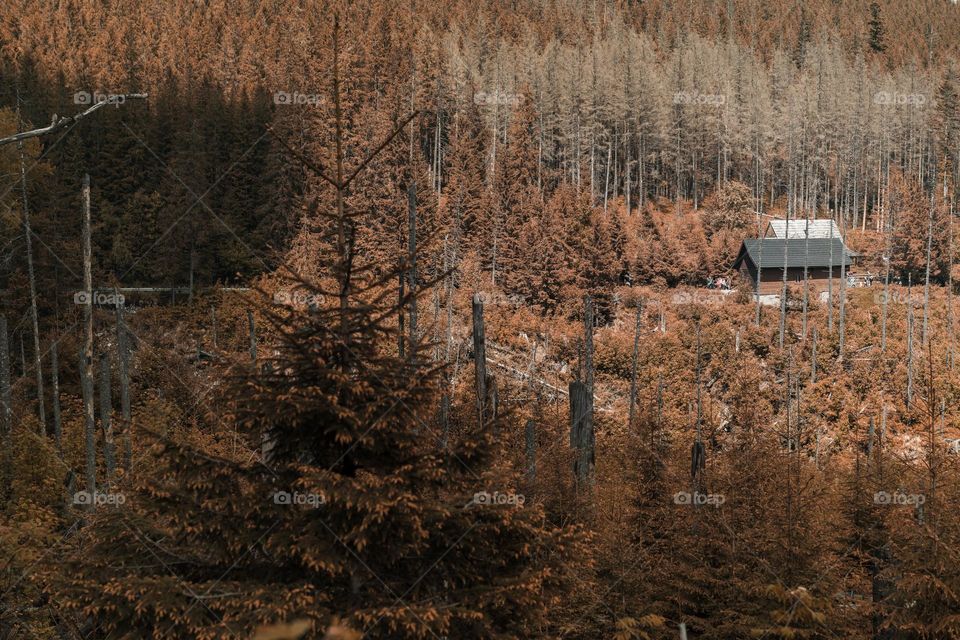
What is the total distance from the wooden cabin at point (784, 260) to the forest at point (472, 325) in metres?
0.47

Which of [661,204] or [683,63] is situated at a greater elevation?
[683,63]

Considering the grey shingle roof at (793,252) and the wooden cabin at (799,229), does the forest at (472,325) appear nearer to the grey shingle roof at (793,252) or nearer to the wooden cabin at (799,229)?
the wooden cabin at (799,229)

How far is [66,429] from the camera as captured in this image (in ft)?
111

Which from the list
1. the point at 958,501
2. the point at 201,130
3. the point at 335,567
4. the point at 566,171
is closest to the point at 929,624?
the point at 958,501

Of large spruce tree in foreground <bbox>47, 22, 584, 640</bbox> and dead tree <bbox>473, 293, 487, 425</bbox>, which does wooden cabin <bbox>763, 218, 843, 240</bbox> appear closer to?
dead tree <bbox>473, 293, 487, 425</bbox>

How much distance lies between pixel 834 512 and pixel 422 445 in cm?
1458

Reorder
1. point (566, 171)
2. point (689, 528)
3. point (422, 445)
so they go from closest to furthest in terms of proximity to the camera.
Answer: point (422, 445) < point (689, 528) < point (566, 171)

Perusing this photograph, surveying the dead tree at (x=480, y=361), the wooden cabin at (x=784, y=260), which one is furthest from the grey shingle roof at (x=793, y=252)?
the dead tree at (x=480, y=361)

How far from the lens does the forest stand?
8.39m

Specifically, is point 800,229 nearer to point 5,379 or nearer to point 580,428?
point 580,428

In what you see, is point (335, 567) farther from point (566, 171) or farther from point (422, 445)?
point (566, 171)

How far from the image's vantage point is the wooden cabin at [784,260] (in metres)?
66.4

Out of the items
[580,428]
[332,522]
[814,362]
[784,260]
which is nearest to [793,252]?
[784,260]

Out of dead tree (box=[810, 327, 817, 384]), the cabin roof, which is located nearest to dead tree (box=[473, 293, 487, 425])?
dead tree (box=[810, 327, 817, 384])
